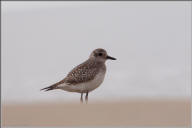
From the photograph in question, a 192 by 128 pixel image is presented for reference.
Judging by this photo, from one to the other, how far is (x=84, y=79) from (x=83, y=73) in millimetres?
228

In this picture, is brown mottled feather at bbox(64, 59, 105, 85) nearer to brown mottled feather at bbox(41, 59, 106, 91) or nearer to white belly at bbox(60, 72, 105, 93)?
brown mottled feather at bbox(41, 59, 106, 91)

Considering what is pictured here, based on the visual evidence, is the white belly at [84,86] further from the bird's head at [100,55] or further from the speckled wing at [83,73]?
the bird's head at [100,55]

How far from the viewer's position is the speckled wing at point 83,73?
46.7ft

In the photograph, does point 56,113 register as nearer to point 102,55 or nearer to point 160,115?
point 160,115

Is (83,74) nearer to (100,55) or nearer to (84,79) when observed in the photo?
(84,79)

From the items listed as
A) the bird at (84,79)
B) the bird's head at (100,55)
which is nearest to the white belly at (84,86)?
the bird at (84,79)

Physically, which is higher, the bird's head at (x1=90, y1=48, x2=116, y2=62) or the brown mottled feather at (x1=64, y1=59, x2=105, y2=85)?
the bird's head at (x1=90, y1=48, x2=116, y2=62)

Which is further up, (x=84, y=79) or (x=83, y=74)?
(x=83, y=74)

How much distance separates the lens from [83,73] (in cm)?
1439

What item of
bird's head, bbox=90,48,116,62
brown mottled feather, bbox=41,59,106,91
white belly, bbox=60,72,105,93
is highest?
bird's head, bbox=90,48,116,62

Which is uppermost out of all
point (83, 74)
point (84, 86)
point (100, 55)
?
point (100, 55)

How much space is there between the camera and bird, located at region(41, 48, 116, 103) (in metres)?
14.2

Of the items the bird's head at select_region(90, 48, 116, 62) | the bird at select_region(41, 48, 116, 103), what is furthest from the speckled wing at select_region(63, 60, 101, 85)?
the bird's head at select_region(90, 48, 116, 62)

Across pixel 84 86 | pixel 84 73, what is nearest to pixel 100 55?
pixel 84 73
